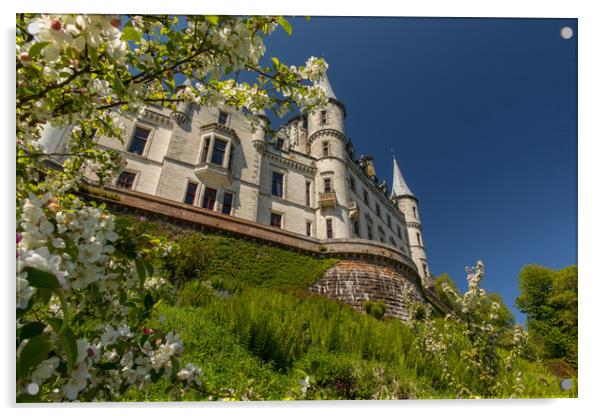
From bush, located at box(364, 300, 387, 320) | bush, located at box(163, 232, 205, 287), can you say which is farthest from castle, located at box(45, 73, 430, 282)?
bush, located at box(163, 232, 205, 287)

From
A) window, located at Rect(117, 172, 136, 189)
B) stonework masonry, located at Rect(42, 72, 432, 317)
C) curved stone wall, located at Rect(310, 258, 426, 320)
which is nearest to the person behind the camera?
curved stone wall, located at Rect(310, 258, 426, 320)

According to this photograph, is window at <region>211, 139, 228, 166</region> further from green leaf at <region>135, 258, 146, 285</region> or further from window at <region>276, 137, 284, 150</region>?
green leaf at <region>135, 258, 146, 285</region>

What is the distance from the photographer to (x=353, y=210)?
1730 cm

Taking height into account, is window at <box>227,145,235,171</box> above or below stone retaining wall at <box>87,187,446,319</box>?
above

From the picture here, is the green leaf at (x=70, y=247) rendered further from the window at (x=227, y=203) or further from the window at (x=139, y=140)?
the window at (x=139, y=140)

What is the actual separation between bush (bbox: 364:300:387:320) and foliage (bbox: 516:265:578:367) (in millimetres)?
5505

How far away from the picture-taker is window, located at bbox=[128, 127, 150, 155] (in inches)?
562

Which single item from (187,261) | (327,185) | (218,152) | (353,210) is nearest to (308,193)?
(327,185)

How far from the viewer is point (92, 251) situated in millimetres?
1453

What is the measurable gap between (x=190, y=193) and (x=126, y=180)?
255cm

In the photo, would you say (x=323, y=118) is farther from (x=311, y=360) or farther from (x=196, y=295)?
(x=311, y=360)

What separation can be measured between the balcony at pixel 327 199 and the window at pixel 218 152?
5.26 meters
